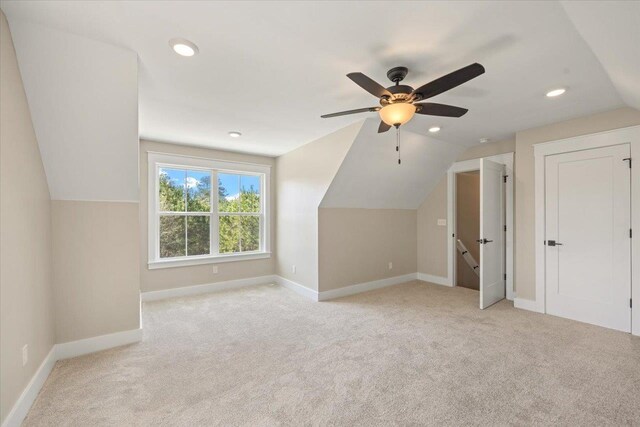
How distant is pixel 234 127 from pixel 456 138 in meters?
3.27

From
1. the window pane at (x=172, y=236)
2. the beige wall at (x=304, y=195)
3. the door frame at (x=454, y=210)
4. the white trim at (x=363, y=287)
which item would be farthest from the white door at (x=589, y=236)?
the window pane at (x=172, y=236)

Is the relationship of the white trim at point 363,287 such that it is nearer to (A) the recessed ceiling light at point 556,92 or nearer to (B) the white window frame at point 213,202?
(B) the white window frame at point 213,202

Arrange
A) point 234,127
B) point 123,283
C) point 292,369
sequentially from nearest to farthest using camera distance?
1. point 292,369
2. point 123,283
3. point 234,127

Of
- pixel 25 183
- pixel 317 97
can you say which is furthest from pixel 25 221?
pixel 317 97

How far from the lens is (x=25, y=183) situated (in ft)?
6.32

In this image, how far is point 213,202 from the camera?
479 centimetres

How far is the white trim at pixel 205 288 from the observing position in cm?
419

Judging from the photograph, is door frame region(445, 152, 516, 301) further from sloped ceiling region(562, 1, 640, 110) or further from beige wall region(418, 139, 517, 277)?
sloped ceiling region(562, 1, 640, 110)

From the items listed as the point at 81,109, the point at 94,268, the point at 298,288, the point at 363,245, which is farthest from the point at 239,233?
the point at 81,109

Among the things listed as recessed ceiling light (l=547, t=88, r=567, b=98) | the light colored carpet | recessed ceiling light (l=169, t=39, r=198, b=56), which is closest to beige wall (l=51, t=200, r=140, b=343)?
the light colored carpet

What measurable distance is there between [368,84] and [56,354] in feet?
11.3

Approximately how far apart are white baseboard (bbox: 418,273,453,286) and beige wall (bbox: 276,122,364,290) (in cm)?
245

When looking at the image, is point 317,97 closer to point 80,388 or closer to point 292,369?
point 292,369

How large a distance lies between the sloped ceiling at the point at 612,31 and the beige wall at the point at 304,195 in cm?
208
